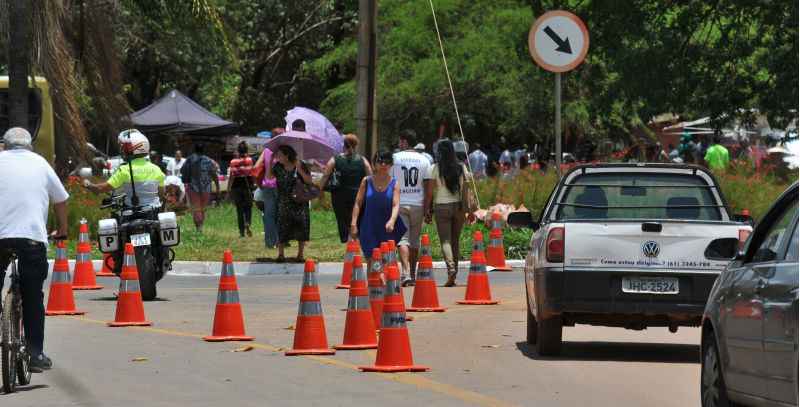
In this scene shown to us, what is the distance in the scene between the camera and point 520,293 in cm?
1936

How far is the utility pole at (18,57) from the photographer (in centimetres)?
2467

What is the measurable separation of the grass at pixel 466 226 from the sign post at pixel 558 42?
6.89 m

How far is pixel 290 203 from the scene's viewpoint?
74.1 ft

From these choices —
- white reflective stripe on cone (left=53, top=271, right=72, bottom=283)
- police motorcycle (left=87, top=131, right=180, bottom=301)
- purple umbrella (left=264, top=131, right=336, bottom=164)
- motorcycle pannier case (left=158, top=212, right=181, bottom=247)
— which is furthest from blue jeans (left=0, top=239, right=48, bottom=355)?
purple umbrella (left=264, top=131, right=336, bottom=164)

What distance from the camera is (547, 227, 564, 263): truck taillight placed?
12523 mm

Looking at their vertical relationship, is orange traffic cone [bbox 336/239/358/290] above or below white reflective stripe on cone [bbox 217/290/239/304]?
above

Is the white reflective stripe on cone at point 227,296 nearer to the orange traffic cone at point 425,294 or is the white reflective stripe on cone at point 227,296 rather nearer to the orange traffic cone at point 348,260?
the orange traffic cone at point 425,294

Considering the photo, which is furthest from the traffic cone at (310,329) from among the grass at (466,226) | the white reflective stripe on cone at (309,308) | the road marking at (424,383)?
the grass at (466,226)

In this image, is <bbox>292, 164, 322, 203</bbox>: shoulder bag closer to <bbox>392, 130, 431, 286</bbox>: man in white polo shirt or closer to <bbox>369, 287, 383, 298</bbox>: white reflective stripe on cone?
<bbox>392, 130, 431, 286</bbox>: man in white polo shirt

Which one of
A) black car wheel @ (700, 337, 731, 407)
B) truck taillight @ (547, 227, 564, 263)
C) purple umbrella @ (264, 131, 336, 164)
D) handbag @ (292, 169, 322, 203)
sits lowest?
black car wheel @ (700, 337, 731, 407)

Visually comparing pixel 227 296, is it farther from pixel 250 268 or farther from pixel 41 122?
pixel 41 122

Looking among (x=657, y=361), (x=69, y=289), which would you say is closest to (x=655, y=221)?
(x=657, y=361)

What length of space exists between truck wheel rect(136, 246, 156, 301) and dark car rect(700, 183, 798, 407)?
30.6 feet

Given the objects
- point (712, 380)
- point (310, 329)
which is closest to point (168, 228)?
point (310, 329)
